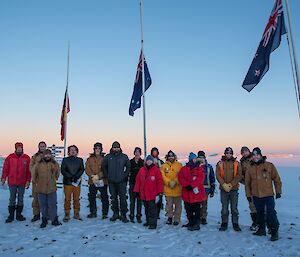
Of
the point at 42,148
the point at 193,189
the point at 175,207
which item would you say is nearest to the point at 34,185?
the point at 42,148

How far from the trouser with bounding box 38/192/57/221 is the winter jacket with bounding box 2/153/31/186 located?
3.44 ft

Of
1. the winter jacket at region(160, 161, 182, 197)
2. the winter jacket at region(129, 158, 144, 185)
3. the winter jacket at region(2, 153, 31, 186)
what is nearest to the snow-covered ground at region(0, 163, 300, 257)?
the winter jacket at region(160, 161, 182, 197)

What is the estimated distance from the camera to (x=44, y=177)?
9.11 meters

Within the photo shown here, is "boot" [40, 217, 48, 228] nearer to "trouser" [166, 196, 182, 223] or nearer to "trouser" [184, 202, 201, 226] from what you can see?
"trouser" [166, 196, 182, 223]

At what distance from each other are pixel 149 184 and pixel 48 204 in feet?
10.3

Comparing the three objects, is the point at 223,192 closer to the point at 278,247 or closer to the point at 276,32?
the point at 278,247

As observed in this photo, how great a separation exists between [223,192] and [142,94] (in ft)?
19.0

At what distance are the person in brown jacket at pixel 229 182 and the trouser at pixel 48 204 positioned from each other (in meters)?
5.01

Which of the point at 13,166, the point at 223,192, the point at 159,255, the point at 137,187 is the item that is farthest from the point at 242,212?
the point at 13,166

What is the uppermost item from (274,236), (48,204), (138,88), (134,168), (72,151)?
(138,88)

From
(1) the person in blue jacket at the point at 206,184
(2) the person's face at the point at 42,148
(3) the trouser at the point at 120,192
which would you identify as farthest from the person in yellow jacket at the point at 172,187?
(2) the person's face at the point at 42,148

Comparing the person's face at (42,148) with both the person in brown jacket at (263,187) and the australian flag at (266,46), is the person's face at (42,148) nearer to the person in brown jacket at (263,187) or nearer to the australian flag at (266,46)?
the person in brown jacket at (263,187)

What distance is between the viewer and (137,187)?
9250 mm

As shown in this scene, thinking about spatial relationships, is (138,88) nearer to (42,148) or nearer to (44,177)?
(42,148)
